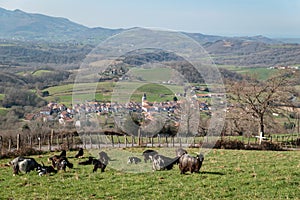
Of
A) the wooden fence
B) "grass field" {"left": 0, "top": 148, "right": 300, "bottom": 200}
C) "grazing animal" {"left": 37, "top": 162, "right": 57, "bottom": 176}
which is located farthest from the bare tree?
"grazing animal" {"left": 37, "top": 162, "right": 57, "bottom": 176}

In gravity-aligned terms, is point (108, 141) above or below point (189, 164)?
below

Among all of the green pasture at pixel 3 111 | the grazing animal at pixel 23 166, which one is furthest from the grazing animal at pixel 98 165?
the green pasture at pixel 3 111

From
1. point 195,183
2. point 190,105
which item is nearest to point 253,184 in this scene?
point 195,183

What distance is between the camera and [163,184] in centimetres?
1220

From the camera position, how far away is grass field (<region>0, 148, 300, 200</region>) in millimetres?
10672

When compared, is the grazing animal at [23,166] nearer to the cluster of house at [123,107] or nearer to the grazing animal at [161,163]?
the grazing animal at [161,163]

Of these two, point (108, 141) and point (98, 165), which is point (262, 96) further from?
point (98, 165)

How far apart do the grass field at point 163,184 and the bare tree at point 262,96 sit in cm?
2236

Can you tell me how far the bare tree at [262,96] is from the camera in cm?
3600

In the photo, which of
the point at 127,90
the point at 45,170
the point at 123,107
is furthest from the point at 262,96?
the point at 45,170

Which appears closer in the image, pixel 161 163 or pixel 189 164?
pixel 189 164

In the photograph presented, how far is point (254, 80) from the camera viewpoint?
4047 centimetres

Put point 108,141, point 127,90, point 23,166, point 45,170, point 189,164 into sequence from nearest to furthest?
point 189,164, point 45,170, point 23,166, point 127,90, point 108,141

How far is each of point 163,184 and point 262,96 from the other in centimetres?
2822
